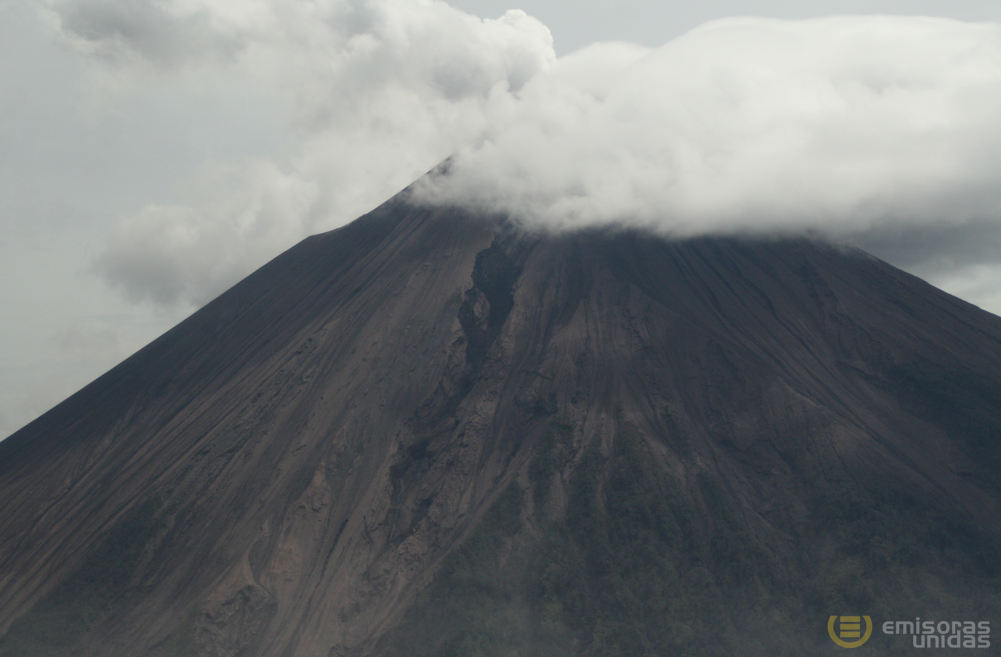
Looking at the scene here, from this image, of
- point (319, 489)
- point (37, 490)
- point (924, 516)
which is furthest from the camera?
point (37, 490)

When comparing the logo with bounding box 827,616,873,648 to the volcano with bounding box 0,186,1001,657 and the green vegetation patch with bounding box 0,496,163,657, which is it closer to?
the volcano with bounding box 0,186,1001,657

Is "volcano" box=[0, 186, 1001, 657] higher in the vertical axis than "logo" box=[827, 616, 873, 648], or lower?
higher

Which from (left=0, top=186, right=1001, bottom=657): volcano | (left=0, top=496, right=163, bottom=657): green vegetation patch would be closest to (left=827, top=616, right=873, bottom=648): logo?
(left=0, top=186, right=1001, bottom=657): volcano

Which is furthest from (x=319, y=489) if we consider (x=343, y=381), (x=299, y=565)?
(x=343, y=381)

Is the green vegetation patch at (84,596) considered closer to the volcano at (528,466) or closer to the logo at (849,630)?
the volcano at (528,466)

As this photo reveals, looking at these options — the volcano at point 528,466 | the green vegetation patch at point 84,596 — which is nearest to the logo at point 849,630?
the volcano at point 528,466

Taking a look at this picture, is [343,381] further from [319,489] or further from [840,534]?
[840,534]

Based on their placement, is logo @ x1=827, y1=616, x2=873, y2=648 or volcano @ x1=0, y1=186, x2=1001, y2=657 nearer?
logo @ x1=827, y1=616, x2=873, y2=648
